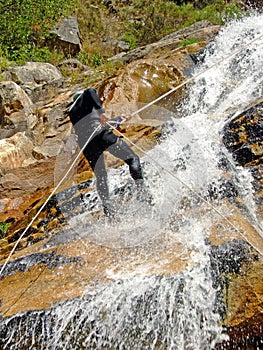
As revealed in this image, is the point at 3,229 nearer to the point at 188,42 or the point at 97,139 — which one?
the point at 97,139

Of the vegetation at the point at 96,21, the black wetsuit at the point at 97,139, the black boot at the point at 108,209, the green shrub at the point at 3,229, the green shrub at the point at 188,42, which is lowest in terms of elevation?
the green shrub at the point at 3,229

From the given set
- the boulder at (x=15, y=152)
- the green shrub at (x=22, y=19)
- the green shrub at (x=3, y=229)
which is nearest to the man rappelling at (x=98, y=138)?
the green shrub at (x=3, y=229)

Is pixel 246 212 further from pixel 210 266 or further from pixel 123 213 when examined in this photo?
pixel 123 213

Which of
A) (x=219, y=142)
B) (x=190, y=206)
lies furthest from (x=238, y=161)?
(x=190, y=206)

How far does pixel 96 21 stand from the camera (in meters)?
18.6

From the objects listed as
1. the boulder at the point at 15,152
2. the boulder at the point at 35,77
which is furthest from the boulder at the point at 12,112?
the boulder at the point at 35,77

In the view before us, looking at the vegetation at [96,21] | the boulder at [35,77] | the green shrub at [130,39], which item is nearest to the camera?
the boulder at [35,77]

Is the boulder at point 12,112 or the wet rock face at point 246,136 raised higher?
the boulder at point 12,112

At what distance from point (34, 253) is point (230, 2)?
18.4m

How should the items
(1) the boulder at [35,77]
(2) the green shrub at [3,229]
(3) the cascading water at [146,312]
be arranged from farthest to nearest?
(1) the boulder at [35,77] < (2) the green shrub at [3,229] < (3) the cascading water at [146,312]

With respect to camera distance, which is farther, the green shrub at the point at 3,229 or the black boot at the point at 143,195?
the green shrub at the point at 3,229

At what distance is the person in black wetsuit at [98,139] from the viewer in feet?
15.7

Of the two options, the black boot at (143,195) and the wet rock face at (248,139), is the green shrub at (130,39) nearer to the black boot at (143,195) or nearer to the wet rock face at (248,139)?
the wet rock face at (248,139)

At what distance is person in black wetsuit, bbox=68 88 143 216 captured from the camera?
4.79 metres
